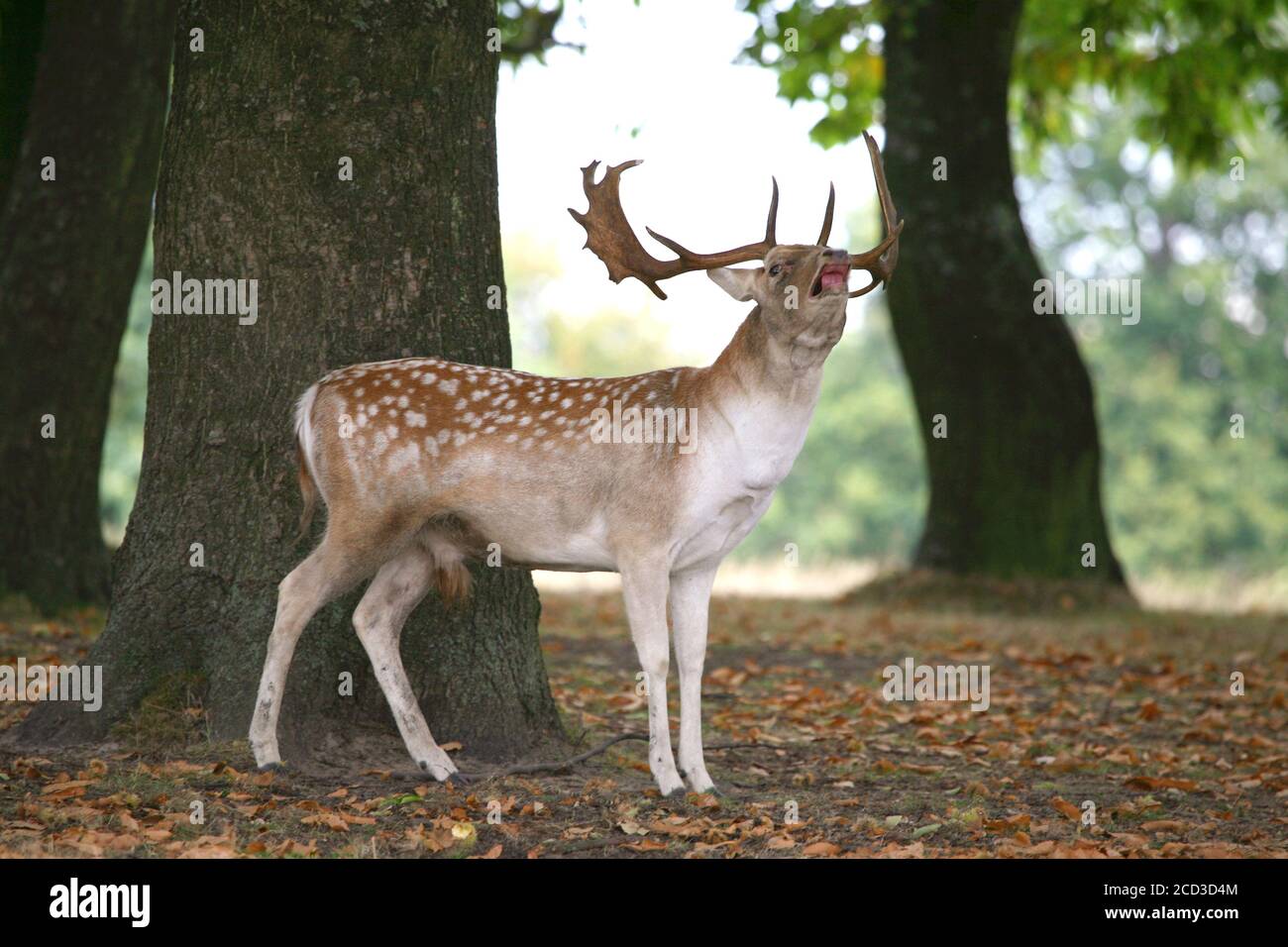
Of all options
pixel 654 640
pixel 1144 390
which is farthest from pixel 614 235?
pixel 1144 390

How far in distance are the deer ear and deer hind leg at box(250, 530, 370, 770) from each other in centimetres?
174

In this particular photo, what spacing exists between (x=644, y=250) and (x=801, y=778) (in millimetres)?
2242

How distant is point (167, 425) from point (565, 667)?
10.5 ft

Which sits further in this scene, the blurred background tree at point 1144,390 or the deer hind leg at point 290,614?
the blurred background tree at point 1144,390

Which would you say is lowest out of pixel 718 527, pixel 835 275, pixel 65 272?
pixel 718 527

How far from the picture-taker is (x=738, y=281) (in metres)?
6.01

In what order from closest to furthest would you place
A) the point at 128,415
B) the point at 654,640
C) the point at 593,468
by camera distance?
1. the point at 654,640
2. the point at 593,468
3. the point at 128,415

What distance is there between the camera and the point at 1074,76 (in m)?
17.6

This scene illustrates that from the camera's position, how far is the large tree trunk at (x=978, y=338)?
509 inches

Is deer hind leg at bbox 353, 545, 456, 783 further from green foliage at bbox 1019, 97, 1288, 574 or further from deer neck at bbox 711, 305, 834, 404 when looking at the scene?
green foliage at bbox 1019, 97, 1288, 574

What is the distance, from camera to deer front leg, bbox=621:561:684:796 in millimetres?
5836

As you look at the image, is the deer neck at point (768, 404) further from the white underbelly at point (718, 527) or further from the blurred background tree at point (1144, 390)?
the blurred background tree at point (1144, 390)

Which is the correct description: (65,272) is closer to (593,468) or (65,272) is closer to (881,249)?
(593,468)

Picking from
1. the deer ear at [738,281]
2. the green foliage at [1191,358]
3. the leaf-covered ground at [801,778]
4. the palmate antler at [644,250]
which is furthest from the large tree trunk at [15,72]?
the green foliage at [1191,358]
